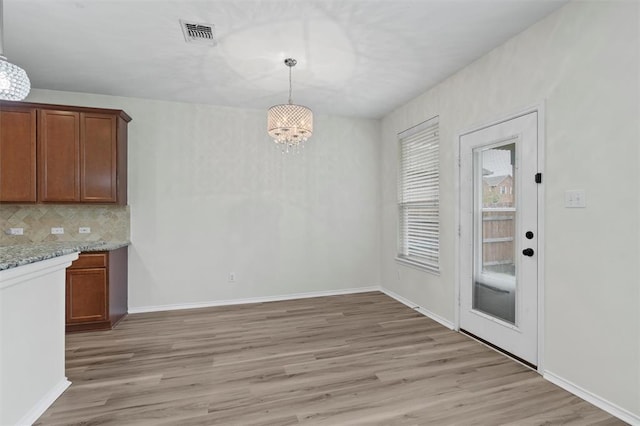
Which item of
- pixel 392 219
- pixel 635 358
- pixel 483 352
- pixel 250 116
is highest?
pixel 250 116

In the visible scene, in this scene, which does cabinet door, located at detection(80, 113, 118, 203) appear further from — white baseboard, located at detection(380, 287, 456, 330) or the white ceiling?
white baseboard, located at detection(380, 287, 456, 330)

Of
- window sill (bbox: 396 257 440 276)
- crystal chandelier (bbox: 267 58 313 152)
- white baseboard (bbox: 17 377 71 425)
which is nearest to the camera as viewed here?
white baseboard (bbox: 17 377 71 425)

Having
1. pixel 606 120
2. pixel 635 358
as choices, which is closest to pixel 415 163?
pixel 606 120

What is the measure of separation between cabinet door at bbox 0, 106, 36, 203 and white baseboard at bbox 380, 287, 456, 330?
488 cm

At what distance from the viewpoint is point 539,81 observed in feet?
8.34

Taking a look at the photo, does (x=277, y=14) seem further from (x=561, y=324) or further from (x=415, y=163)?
(x=561, y=324)

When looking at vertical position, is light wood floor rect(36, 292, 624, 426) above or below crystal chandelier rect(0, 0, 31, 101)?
below

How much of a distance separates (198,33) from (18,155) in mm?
2647

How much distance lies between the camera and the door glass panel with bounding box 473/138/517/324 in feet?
9.30

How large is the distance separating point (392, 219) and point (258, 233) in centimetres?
215

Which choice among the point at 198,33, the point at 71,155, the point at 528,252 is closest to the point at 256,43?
the point at 198,33

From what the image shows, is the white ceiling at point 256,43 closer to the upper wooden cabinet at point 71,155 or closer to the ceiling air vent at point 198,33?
the ceiling air vent at point 198,33

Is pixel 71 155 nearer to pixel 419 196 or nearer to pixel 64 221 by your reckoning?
pixel 64 221

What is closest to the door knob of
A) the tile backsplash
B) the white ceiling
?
the white ceiling
